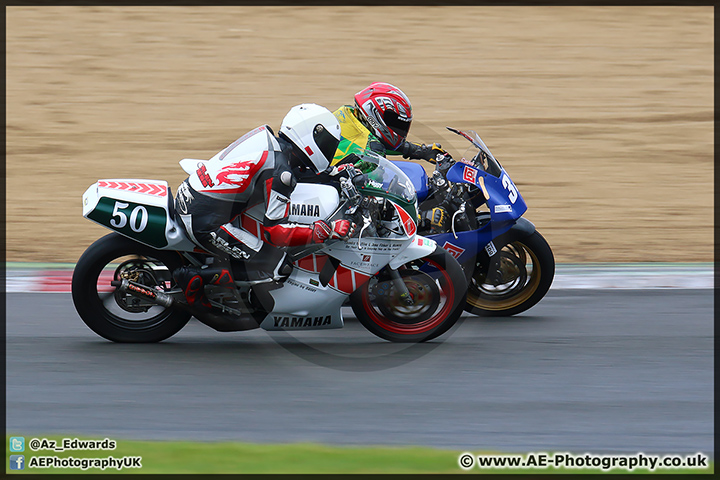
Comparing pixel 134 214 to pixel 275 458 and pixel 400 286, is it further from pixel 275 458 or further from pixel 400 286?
pixel 275 458

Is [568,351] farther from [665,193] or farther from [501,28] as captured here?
[501,28]

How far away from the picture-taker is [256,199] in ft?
19.7

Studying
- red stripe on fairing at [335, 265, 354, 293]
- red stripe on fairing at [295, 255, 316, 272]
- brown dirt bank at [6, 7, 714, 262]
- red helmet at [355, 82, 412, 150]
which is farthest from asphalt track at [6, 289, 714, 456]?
brown dirt bank at [6, 7, 714, 262]

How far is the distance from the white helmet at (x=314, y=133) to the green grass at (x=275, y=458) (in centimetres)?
194

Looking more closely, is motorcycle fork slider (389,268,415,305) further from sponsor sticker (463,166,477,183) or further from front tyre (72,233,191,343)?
front tyre (72,233,191,343)

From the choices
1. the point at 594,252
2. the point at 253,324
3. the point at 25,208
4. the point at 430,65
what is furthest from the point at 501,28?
the point at 253,324

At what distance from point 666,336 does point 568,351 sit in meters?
0.90

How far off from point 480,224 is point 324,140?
172cm

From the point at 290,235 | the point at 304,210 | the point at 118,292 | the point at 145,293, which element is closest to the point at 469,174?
the point at 304,210

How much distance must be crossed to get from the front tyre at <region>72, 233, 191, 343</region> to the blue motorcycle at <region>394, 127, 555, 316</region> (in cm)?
195

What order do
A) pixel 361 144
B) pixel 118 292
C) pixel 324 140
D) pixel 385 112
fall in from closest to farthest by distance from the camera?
pixel 324 140 → pixel 118 292 → pixel 385 112 → pixel 361 144

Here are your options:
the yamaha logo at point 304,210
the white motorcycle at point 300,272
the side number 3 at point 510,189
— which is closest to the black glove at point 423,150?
the side number 3 at point 510,189

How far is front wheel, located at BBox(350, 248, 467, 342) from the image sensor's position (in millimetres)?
6309

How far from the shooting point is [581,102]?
1452 centimetres
